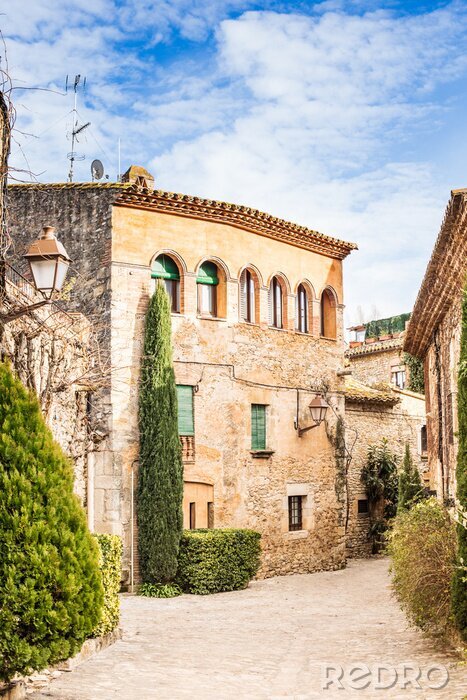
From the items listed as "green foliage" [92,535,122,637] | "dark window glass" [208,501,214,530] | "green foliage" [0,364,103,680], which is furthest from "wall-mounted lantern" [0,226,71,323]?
"dark window glass" [208,501,214,530]

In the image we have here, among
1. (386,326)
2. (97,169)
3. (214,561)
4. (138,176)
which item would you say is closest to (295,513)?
(214,561)

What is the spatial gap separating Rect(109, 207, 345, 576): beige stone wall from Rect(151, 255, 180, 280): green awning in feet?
0.79

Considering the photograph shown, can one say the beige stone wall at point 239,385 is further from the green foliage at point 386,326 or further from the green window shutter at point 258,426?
the green foliage at point 386,326

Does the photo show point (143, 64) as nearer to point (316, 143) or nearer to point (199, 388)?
point (316, 143)

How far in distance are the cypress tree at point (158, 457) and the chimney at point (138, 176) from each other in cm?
335

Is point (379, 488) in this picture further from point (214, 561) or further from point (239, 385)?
point (214, 561)

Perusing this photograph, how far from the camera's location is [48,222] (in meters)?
17.7

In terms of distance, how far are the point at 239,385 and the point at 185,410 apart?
1607 mm

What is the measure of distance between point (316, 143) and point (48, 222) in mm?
7366

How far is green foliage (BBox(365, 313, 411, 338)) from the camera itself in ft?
134

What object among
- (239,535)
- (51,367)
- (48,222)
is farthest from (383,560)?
(51,367)

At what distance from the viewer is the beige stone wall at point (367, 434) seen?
2434cm

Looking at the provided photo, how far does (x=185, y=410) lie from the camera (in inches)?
699

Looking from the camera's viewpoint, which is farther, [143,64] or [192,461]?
[192,461]
